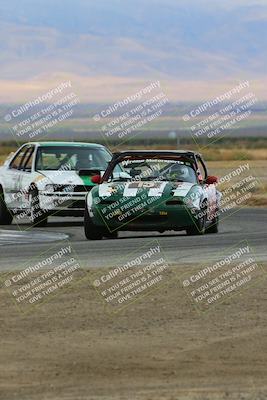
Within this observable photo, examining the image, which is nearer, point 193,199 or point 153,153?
point 193,199

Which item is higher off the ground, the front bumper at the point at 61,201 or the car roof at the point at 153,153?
the car roof at the point at 153,153

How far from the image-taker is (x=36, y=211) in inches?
929

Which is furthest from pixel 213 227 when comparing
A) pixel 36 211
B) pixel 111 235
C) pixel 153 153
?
pixel 36 211

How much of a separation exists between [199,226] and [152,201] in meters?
0.94

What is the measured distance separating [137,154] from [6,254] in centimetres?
477

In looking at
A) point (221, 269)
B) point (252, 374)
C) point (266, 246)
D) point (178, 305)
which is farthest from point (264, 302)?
point (266, 246)

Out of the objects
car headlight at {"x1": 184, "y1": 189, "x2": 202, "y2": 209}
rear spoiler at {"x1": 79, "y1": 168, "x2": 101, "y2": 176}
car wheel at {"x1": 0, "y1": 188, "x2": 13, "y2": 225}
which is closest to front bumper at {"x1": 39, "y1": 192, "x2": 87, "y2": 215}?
rear spoiler at {"x1": 79, "y1": 168, "x2": 101, "y2": 176}

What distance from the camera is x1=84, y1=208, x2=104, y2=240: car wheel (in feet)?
66.2

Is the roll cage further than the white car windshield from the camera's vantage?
No

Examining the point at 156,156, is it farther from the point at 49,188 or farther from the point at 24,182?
the point at 24,182

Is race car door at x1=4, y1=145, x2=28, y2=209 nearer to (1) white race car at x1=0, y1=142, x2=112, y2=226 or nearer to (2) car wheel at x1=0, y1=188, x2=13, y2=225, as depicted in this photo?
(1) white race car at x1=0, y1=142, x2=112, y2=226

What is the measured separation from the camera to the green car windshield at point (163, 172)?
20859mm

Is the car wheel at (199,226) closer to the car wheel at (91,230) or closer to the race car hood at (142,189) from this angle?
the race car hood at (142,189)

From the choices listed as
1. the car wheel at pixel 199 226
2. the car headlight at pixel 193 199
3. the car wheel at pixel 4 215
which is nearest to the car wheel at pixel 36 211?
the car wheel at pixel 4 215
